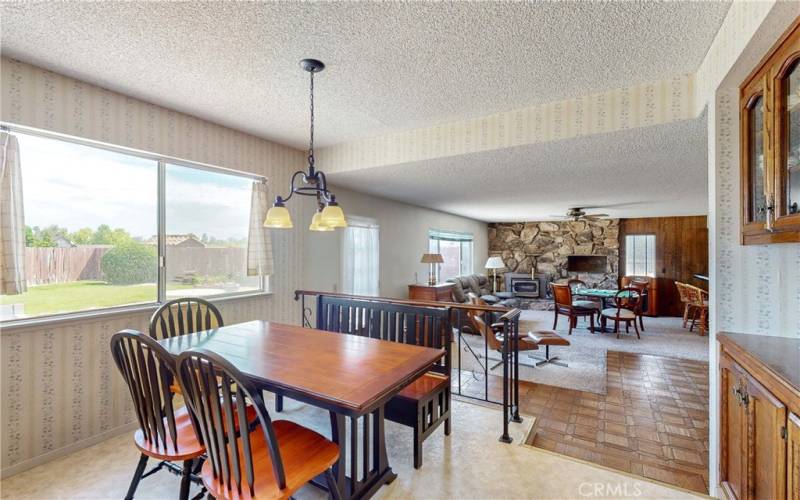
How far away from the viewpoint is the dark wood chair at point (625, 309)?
5.68 meters

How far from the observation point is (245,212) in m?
3.48

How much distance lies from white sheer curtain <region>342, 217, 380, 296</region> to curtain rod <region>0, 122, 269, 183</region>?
1.55m

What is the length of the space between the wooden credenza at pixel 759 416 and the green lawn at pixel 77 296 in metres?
3.63

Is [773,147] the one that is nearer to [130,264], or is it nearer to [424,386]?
[424,386]

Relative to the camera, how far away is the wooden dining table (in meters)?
1.45

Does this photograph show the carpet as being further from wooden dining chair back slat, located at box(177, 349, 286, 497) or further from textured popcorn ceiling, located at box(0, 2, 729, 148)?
textured popcorn ceiling, located at box(0, 2, 729, 148)

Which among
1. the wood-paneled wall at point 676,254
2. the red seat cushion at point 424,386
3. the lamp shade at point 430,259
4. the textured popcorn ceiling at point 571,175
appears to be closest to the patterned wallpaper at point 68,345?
the textured popcorn ceiling at point 571,175

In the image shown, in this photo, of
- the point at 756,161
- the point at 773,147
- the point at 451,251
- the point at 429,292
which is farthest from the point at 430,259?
the point at 773,147

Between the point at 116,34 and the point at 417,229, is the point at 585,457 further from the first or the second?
the point at 417,229

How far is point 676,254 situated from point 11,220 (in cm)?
1026

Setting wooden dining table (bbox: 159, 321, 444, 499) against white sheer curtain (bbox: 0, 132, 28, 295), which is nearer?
wooden dining table (bbox: 159, 321, 444, 499)

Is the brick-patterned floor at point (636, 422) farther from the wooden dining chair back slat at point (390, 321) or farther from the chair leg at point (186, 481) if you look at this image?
the chair leg at point (186, 481)

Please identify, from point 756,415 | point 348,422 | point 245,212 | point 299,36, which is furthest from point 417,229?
point 756,415

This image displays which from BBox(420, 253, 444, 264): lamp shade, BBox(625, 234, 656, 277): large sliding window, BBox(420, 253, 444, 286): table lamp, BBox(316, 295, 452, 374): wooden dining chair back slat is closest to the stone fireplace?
BBox(625, 234, 656, 277): large sliding window
